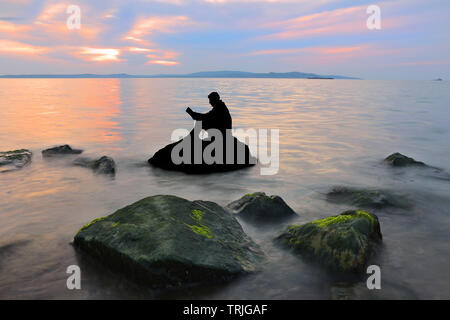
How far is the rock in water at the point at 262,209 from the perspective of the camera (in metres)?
7.97

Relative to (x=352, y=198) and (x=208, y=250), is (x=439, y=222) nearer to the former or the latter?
(x=352, y=198)

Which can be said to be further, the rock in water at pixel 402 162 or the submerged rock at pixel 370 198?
the rock in water at pixel 402 162

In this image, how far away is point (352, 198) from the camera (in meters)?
9.40

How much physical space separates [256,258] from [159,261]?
6.08ft

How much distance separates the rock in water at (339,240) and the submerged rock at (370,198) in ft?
7.39

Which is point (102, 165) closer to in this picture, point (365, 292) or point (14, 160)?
point (14, 160)

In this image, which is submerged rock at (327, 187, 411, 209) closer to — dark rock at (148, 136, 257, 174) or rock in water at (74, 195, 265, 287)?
rock in water at (74, 195, 265, 287)

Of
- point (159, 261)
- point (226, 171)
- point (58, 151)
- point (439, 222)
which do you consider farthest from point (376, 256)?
point (58, 151)

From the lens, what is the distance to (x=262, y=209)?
26.7ft

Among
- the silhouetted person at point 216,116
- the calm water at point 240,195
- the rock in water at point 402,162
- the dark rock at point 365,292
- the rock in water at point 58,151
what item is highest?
the silhouetted person at point 216,116

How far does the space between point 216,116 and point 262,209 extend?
213 inches

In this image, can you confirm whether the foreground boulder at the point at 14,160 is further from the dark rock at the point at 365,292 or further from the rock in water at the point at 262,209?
the dark rock at the point at 365,292

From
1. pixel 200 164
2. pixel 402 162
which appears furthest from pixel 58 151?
pixel 402 162

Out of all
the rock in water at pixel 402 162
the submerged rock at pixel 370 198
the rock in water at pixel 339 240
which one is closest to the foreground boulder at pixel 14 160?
the rock in water at pixel 339 240
